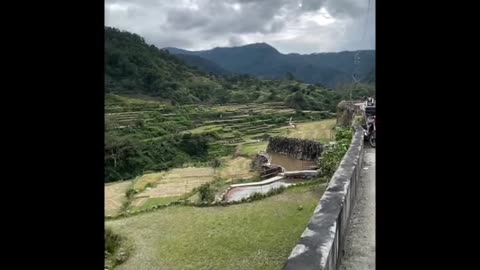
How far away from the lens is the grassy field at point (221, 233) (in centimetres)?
603

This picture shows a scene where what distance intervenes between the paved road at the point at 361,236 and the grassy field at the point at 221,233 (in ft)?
4.52

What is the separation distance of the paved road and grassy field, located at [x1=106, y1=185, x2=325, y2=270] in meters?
1.38

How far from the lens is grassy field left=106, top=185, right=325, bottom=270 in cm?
603

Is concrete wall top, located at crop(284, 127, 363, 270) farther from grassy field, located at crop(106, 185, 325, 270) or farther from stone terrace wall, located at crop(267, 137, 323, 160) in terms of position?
stone terrace wall, located at crop(267, 137, 323, 160)

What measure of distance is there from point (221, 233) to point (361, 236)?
13.2 feet

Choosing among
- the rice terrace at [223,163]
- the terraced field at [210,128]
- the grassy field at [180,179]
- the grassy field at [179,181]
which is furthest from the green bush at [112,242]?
the terraced field at [210,128]

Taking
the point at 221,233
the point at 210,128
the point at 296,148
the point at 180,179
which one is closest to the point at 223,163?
the point at 180,179

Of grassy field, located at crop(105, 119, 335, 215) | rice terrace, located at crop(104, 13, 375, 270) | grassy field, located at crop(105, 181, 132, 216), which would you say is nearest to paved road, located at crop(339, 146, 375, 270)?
rice terrace, located at crop(104, 13, 375, 270)

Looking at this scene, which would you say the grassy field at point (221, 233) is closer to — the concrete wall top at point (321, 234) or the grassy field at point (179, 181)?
the concrete wall top at point (321, 234)

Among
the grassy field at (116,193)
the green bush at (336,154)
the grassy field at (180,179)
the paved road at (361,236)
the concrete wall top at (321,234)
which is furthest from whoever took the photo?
the grassy field at (180,179)
